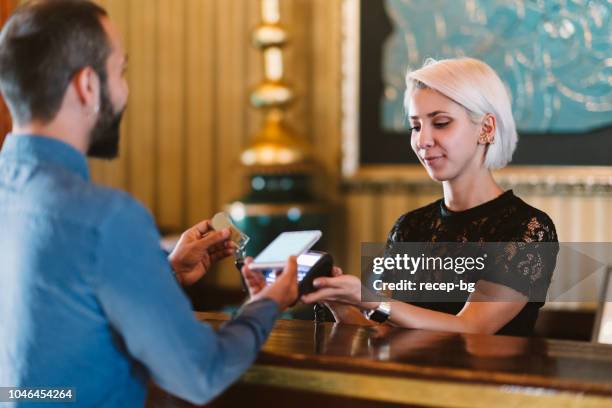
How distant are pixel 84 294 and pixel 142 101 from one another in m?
5.65

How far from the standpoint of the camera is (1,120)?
5.71 metres

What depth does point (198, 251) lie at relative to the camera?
2.44m

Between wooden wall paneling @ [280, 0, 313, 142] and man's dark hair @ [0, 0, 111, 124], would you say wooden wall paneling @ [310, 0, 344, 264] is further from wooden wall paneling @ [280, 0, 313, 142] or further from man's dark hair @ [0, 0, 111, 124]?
man's dark hair @ [0, 0, 111, 124]

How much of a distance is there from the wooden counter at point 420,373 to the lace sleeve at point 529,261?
1.31ft

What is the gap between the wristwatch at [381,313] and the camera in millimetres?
2367

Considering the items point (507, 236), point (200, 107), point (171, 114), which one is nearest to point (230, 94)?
point (200, 107)

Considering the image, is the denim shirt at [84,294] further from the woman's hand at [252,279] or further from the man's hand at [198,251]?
the man's hand at [198,251]

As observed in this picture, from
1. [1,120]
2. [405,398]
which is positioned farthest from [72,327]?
[1,120]

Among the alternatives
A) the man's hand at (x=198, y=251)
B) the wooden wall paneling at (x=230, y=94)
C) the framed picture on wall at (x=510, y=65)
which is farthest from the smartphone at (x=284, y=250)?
the wooden wall paneling at (x=230, y=94)

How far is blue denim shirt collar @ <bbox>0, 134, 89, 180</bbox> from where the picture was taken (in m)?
1.68

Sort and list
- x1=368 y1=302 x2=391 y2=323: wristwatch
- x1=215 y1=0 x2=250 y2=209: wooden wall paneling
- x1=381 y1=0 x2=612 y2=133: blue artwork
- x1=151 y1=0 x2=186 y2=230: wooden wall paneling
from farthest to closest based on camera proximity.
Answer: x1=151 y1=0 x2=186 y2=230: wooden wall paneling → x1=215 y1=0 x2=250 y2=209: wooden wall paneling → x1=381 y1=0 x2=612 y2=133: blue artwork → x1=368 y1=302 x2=391 y2=323: wristwatch

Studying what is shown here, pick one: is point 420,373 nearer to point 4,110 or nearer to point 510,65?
point 510,65

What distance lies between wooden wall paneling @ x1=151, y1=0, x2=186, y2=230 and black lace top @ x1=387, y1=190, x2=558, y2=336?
14.1 ft

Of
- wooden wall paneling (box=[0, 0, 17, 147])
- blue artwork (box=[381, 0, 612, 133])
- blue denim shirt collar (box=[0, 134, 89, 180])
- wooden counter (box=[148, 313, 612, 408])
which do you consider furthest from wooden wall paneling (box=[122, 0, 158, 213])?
blue denim shirt collar (box=[0, 134, 89, 180])
